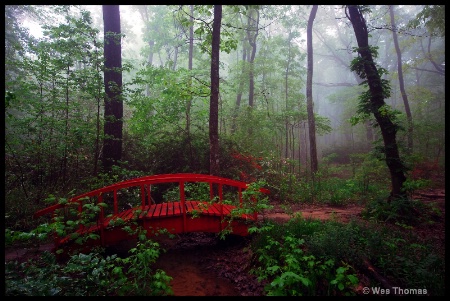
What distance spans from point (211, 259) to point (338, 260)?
290cm

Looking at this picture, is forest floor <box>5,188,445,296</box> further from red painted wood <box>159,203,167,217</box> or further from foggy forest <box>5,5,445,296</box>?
red painted wood <box>159,203,167,217</box>

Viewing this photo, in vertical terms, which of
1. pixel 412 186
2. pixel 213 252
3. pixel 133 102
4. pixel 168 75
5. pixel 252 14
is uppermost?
pixel 252 14

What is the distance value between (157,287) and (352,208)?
7361 mm

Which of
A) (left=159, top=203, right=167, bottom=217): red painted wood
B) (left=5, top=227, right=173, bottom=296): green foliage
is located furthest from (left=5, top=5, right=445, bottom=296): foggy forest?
(left=159, top=203, right=167, bottom=217): red painted wood

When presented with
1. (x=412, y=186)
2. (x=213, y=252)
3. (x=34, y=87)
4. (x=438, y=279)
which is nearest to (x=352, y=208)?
(x=412, y=186)

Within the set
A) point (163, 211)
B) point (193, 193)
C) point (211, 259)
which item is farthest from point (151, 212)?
point (193, 193)

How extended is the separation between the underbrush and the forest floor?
0.42 m

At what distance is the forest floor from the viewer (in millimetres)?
4402

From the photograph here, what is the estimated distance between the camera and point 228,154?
397 inches

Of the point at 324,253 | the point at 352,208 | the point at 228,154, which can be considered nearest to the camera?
the point at 324,253

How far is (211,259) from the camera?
5.52 metres

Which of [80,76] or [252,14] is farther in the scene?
[252,14]

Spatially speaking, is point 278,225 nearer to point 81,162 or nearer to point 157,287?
point 157,287

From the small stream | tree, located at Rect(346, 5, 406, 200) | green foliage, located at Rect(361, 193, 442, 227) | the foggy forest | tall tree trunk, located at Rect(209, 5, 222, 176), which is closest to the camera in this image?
the foggy forest
